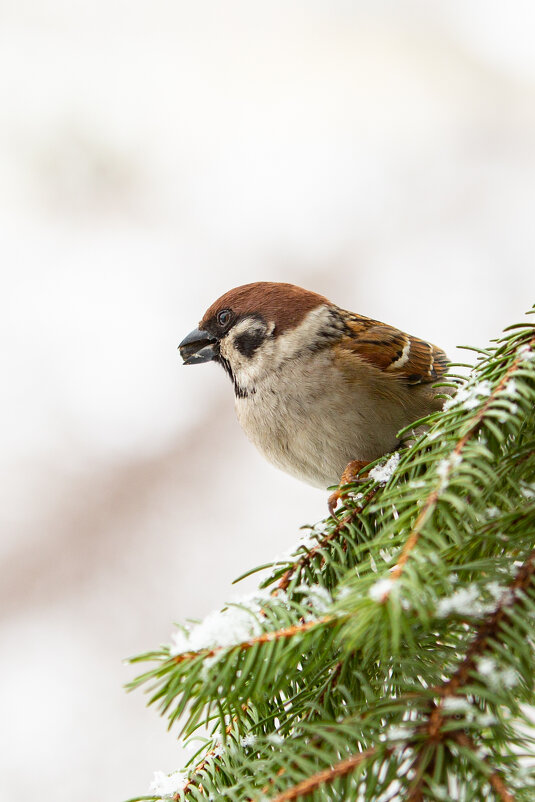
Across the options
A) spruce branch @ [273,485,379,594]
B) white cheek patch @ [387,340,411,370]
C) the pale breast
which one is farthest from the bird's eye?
spruce branch @ [273,485,379,594]

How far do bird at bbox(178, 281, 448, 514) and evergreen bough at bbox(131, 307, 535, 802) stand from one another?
38 centimetres

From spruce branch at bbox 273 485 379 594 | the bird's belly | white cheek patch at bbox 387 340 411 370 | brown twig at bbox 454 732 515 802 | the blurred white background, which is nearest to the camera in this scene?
brown twig at bbox 454 732 515 802

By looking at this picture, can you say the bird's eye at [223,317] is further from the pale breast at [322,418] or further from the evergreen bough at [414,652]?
the evergreen bough at [414,652]

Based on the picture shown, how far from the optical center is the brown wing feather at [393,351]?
48.2 inches

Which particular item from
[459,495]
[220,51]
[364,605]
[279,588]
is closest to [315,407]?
[279,588]

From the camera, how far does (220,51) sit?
97.6 inches

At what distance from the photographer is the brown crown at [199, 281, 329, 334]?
51.6 inches

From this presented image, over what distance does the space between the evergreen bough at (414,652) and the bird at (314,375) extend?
385 millimetres

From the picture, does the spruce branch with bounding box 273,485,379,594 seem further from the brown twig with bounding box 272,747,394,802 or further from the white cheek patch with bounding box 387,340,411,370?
the white cheek patch with bounding box 387,340,411,370

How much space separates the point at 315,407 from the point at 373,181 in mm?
1614

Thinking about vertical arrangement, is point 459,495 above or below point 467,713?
above

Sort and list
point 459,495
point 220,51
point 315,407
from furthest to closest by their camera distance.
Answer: point 220,51
point 315,407
point 459,495

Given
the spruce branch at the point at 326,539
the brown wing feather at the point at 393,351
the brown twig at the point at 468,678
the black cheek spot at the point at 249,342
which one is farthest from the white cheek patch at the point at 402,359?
the brown twig at the point at 468,678

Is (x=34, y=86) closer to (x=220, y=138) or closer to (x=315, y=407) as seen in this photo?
(x=220, y=138)
